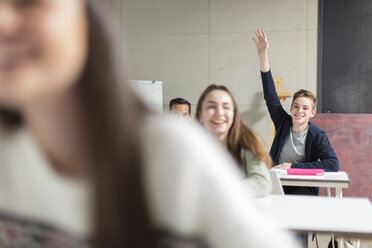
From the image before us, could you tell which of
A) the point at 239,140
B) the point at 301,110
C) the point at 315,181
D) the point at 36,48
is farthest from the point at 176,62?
the point at 36,48

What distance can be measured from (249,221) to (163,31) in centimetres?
574

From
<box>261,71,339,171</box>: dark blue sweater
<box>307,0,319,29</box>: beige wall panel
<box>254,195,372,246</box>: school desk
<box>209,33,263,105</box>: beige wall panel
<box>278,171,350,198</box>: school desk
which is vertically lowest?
<box>278,171,350,198</box>: school desk

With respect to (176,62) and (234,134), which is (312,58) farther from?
(234,134)

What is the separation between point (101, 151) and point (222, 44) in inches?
217

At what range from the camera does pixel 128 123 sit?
33 cm

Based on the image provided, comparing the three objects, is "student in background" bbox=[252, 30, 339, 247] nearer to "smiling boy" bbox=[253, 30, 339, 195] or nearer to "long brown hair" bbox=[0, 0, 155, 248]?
"smiling boy" bbox=[253, 30, 339, 195]

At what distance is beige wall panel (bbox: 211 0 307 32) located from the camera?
5449 mm

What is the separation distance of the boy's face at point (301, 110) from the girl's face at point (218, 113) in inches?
81.5

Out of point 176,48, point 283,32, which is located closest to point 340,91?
point 283,32

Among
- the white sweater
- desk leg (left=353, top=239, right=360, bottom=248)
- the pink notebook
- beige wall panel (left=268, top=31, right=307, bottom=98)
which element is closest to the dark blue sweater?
the pink notebook

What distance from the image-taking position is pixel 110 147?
1.07 ft

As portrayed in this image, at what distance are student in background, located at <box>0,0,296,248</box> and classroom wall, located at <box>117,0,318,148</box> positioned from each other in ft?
17.1

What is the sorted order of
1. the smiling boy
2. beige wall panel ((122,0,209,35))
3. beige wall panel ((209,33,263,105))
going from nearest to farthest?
the smiling boy < beige wall panel ((209,33,263,105)) < beige wall panel ((122,0,209,35))

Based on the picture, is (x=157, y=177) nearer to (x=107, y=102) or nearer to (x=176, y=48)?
(x=107, y=102)
